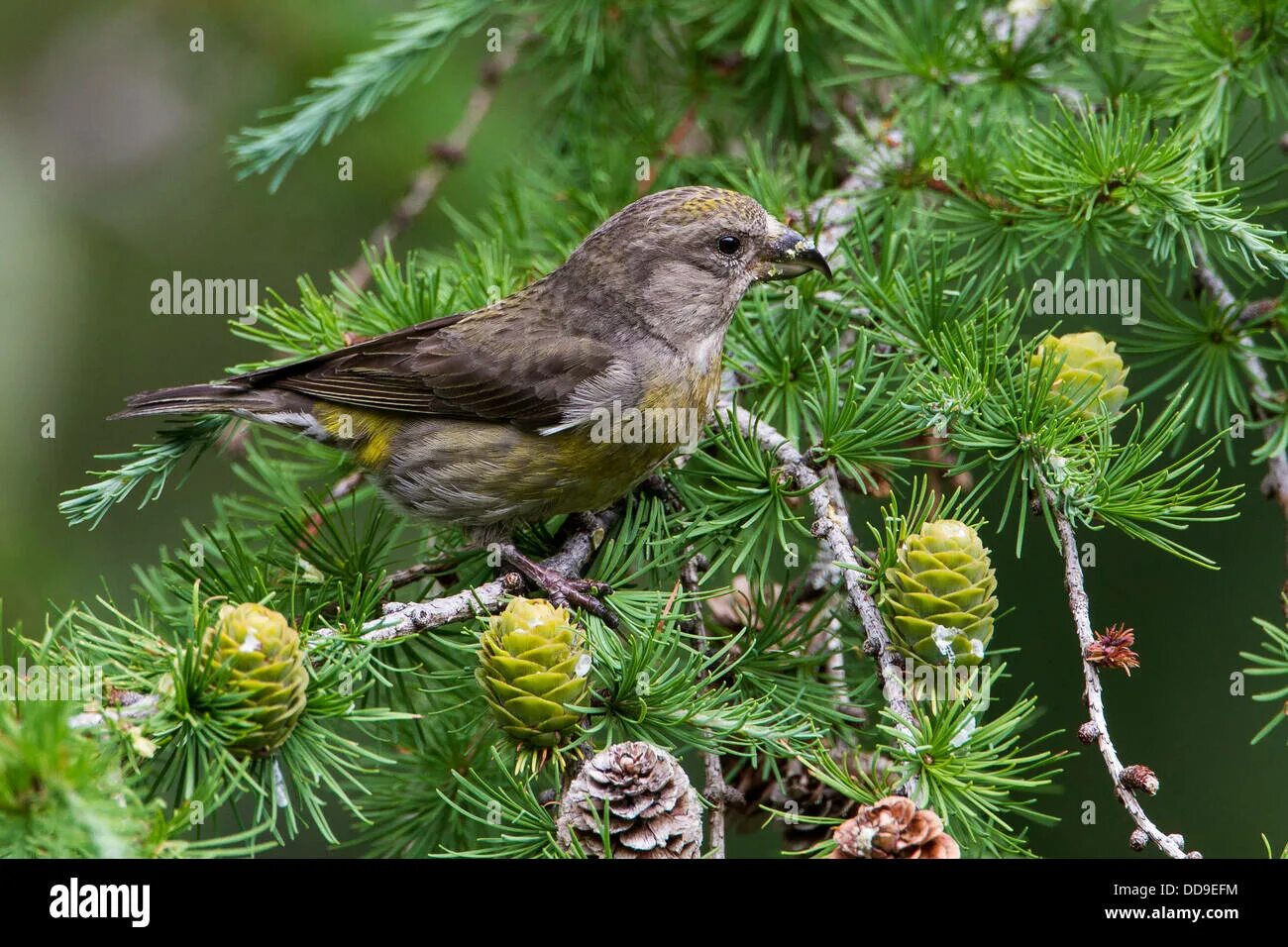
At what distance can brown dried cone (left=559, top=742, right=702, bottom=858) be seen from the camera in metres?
2.29

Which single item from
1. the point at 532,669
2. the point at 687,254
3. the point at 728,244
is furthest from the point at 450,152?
the point at 532,669

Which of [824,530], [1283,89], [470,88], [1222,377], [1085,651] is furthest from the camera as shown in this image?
[470,88]

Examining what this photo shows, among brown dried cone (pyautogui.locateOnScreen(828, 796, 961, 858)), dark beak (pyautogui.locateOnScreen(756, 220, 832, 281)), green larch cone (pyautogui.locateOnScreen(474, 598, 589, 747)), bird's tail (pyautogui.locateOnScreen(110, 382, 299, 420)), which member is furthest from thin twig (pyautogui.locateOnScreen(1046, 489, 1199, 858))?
bird's tail (pyautogui.locateOnScreen(110, 382, 299, 420))

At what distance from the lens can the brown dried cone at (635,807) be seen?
90.2 inches

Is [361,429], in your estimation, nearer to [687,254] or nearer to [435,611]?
[687,254]

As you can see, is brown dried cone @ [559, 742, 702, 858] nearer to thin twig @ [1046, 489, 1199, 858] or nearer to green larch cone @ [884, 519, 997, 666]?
green larch cone @ [884, 519, 997, 666]

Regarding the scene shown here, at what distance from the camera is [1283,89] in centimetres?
365

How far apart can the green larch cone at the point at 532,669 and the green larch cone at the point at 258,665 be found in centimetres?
39

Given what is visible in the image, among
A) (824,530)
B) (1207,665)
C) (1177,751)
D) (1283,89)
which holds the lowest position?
(1177,751)

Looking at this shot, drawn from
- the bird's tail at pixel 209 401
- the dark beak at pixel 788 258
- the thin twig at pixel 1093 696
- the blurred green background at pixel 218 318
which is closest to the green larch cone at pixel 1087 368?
the thin twig at pixel 1093 696

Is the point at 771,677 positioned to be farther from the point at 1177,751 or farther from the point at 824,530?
the point at 1177,751

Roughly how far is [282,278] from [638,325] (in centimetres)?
254

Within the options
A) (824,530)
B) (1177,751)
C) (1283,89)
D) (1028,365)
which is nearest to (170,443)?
(824,530)

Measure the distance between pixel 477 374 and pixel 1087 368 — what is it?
6.44ft
